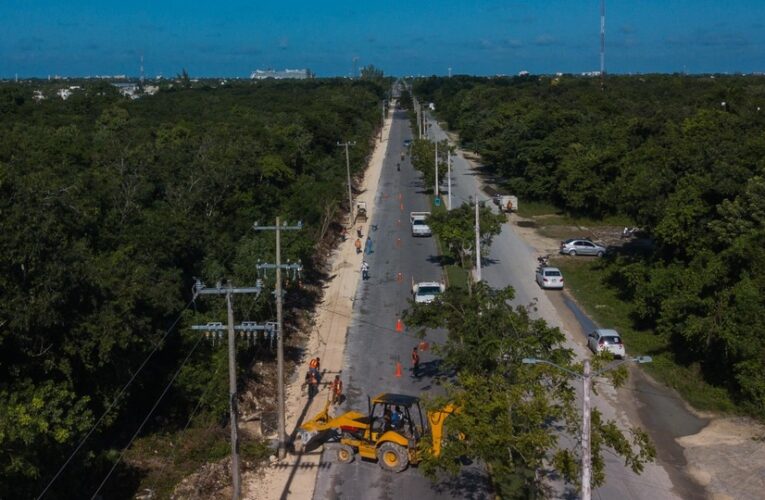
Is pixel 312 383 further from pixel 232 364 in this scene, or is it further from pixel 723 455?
pixel 723 455

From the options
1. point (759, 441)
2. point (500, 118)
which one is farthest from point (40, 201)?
point (500, 118)

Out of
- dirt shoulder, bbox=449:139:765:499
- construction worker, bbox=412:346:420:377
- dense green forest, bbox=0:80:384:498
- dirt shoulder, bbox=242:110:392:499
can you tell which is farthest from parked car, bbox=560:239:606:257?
construction worker, bbox=412:346:420:377

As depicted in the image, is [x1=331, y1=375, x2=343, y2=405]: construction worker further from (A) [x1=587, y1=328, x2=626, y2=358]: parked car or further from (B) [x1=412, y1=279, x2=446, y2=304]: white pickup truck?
(B) [x1=412, y1=279, x2=446, y2=304]: white pickup truck

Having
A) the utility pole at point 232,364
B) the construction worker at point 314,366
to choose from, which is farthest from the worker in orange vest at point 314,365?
the utility pole at point 232,364

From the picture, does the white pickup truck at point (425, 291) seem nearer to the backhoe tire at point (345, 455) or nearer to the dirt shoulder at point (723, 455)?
the dirt shoulder at point (723, 455)

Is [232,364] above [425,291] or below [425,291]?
above

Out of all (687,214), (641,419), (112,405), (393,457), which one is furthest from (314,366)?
(687,214)

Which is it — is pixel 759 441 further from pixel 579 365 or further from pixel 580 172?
pixel 580 172
